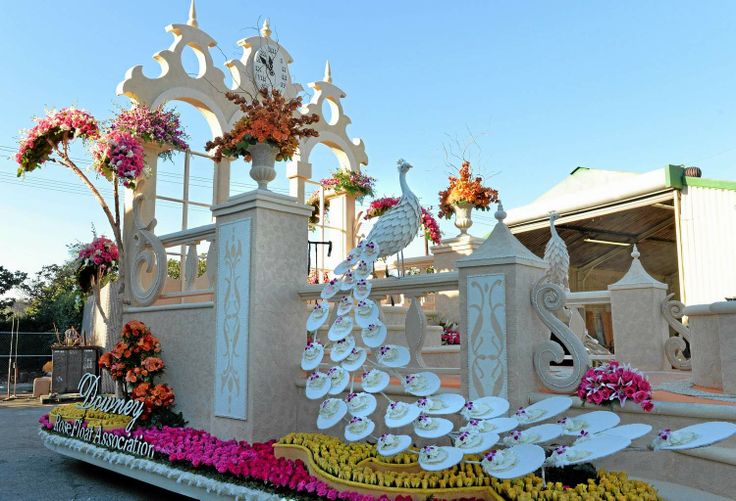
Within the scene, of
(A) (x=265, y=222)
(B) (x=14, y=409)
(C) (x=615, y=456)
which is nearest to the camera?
(C) (x=615, y=456)

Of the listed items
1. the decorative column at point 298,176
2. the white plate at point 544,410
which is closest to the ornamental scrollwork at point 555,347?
the white plate at point 544,410

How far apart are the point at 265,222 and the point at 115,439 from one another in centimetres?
225

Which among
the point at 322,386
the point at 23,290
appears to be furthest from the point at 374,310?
the point at 23,290

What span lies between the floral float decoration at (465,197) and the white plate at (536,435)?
5118mm

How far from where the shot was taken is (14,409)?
11.0 m

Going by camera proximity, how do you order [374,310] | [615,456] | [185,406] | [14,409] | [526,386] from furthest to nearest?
[14,409]
[185,406]
[374,310]
[526,386]
[615,456]

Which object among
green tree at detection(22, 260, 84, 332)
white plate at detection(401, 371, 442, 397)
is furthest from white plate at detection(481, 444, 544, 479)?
green tree at detection(22, 260, 84, 332)

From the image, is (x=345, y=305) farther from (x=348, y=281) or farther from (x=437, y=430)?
(x=437, y=430)

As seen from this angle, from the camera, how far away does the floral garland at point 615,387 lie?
333cm

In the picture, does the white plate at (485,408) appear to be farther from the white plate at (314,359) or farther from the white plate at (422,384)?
the white plate at (314,359)

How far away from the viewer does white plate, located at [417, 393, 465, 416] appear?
3.60 meters

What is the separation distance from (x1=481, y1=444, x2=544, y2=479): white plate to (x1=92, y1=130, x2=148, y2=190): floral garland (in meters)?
5.93

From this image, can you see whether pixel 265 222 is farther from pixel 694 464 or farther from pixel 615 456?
pixel 694 464

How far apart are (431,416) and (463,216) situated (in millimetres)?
4783
